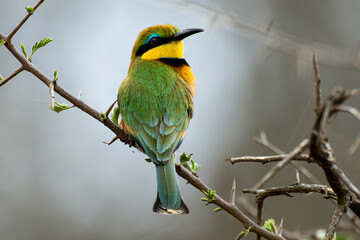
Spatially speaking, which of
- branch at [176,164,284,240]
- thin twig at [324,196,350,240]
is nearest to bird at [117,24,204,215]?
branch at [176,164,284,240]

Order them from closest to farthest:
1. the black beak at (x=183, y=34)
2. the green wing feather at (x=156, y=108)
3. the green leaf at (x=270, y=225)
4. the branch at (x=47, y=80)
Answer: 1. the green leaf at (x=270, y=225)
2. the branch at (x=47, y=80)
3. the green wing feather at (x=156, y=108)
4. the black beak at (x=183, y=34)

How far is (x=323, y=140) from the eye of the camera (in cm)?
119

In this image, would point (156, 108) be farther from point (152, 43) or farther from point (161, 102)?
point (152, 43)

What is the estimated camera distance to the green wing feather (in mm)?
2688

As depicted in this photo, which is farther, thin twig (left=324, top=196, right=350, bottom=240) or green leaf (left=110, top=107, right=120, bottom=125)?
green leaf (left=110, top=107, right=120, bottom=125)

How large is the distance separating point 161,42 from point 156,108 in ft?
2.76

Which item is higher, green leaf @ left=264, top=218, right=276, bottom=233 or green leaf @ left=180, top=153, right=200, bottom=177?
green leaf @ left=264, top=218, right=276, bottom=233

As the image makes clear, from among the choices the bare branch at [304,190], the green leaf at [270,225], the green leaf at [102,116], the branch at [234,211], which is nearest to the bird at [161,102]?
the branch at [234,211]

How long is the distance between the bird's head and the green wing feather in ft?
0.87

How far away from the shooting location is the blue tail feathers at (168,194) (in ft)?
8.10

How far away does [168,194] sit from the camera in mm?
2500

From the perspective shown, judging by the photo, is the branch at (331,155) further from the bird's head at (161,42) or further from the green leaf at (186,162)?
the bird's head at (161,42)

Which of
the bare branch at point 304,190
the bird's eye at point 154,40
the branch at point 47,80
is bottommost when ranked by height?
the branch at point 47,80

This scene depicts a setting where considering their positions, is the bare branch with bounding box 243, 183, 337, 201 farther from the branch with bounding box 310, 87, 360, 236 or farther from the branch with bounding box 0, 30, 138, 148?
the branch with bounding box 0, 30, 138, 148
